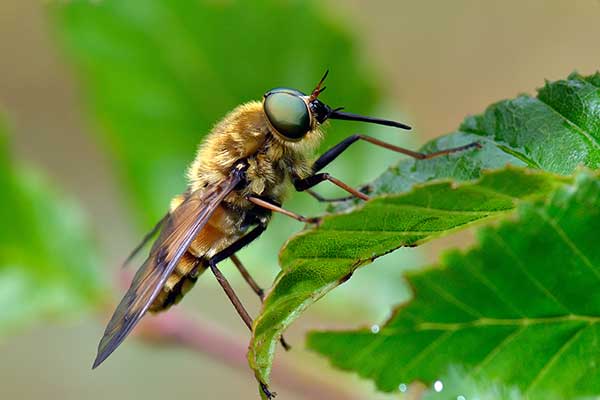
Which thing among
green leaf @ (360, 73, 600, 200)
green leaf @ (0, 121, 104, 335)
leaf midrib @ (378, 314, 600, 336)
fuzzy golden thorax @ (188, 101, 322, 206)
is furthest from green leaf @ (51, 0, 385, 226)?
leaf midrib @ (378, 314, 600, 336)

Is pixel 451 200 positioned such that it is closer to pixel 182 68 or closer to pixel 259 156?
pixel 259 156

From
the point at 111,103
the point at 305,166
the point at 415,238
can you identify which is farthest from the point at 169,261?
the point at 111,103

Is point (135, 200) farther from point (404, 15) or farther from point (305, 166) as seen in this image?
point (404, 15)

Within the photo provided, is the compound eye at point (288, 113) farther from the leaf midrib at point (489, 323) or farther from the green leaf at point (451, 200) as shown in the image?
the leaf midrib at point (489, 323)

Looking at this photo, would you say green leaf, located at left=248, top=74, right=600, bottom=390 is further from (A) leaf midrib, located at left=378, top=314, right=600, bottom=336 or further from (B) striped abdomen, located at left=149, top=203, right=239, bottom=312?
(B) striped abdomen, located at left=149, top=203, right=239, bottom=312

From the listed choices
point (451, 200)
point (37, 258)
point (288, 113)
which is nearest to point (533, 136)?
point (451, 200)

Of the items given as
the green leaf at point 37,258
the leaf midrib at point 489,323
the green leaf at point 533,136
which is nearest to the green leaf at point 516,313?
the leaf midrib at point 489,323
